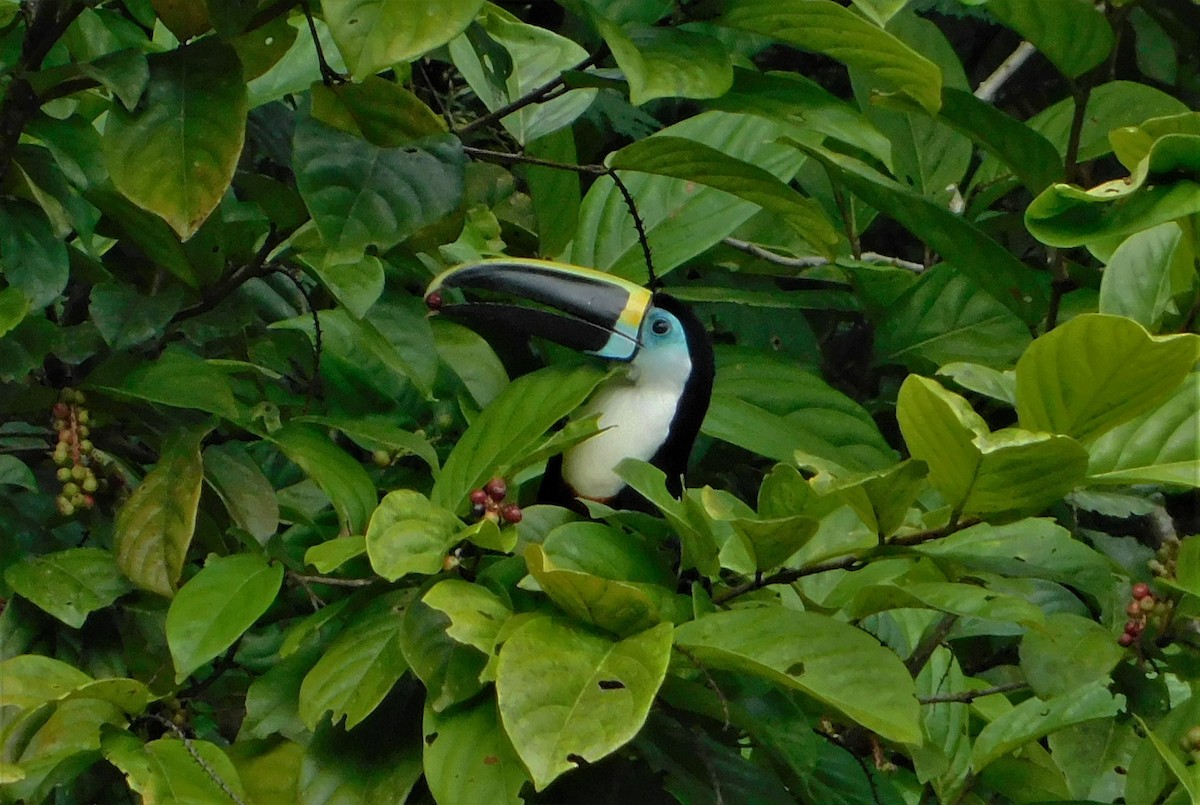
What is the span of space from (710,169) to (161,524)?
0.47m

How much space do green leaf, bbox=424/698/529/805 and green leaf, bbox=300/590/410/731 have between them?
0.04m

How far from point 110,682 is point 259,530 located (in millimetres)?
165

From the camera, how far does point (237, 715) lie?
1.28 metres

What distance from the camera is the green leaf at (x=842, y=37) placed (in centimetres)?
74

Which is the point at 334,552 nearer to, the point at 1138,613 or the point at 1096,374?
the point at 1096,374

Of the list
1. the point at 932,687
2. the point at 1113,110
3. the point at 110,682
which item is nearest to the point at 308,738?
the point at 110,682

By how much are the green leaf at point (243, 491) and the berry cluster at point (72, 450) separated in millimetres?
88

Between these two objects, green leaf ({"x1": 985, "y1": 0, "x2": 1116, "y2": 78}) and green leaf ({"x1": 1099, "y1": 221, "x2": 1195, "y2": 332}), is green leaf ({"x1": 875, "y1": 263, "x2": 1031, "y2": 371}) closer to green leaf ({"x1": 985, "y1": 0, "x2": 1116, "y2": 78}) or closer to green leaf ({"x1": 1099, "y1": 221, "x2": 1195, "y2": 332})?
green leaf ({"x1": 985, "y1": 0, "x2": 1116, "y2": 78})

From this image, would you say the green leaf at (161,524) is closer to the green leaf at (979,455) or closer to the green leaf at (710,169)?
the green leaf at (710,169)

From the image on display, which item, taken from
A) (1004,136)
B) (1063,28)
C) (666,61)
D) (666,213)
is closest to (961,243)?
(1004,136)

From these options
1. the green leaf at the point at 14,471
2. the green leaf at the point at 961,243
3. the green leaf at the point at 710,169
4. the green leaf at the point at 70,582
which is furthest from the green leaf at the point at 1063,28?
the green leaf at the point at 14,471

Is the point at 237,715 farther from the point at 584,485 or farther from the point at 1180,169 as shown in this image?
the point at 1180,169

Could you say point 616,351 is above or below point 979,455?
below

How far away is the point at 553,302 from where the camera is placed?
3.89 ft
